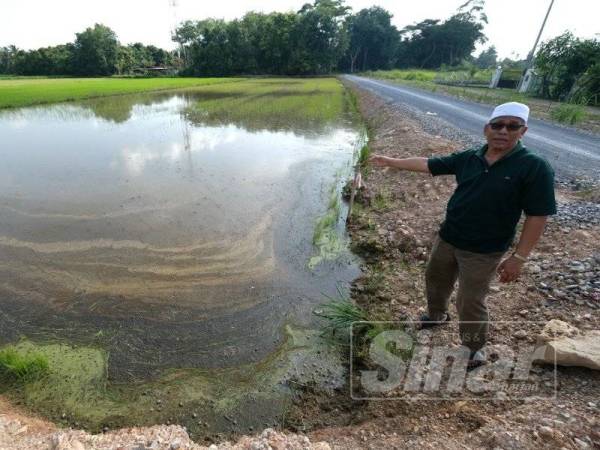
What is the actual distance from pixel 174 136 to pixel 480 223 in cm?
1010

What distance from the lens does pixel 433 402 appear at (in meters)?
2.24

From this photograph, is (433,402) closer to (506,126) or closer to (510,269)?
(510,269)

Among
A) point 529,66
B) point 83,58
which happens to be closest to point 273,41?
point 83,58

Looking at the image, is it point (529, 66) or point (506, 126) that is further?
point (529, 66)

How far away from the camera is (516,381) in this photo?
7.37 feet

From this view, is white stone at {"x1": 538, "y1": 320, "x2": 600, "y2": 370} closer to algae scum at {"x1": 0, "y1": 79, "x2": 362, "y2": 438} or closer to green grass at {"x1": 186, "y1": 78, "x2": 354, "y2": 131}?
algae scum at {"x1": 0, "y1": 79, "x2": 362, "y2": 438}

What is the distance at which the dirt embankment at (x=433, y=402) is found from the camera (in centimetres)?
183

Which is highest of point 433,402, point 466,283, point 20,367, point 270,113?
point 466,283

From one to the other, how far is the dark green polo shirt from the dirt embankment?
3.28 feet

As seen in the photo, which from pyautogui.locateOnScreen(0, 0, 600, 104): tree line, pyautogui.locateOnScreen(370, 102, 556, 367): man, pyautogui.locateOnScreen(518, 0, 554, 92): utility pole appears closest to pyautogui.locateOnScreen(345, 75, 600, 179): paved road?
pyautogui.locateOnScreen(370, 102, 556, 367): man

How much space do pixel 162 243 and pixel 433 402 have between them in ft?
12.6

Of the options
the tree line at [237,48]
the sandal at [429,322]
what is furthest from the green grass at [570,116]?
the tree line at [237,48]

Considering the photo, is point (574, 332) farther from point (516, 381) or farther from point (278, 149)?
point (278, 149)

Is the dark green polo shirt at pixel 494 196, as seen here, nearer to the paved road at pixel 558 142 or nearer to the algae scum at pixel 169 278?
the algae scum at pixel 169 278
